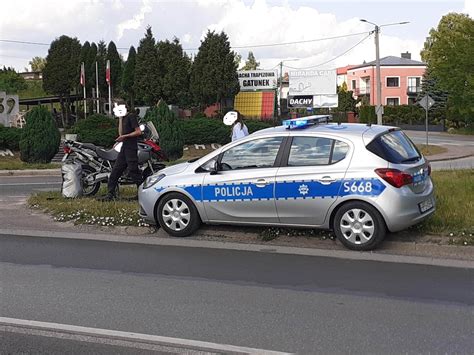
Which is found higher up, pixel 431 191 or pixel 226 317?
pixel 431 191

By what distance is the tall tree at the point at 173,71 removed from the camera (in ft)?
153

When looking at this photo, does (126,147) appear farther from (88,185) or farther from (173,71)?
(173,71)

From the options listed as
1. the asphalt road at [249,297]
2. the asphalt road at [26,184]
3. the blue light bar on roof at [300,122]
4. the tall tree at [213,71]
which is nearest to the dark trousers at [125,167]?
the asphalt road at [249,297]

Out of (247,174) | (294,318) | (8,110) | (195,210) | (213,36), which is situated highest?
(213,36)

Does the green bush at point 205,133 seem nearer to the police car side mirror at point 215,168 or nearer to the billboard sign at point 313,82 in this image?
the police car side mirror at point 215,168

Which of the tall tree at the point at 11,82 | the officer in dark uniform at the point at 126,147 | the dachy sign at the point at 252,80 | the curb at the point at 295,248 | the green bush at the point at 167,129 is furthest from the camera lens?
the tall tree at the point at 11,82

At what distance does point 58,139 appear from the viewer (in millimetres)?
21438

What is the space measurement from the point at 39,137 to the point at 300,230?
1560 centimetres

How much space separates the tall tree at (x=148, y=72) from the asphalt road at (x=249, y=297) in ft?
132

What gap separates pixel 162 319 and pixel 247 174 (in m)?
3.06

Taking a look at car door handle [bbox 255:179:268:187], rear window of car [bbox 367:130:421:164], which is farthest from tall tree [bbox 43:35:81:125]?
rear window of car [bbox 367:130:421:164]

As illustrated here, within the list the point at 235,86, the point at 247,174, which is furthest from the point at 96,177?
the point at 235,86

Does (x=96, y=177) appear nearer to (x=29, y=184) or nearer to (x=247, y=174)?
(x=247, y=174)

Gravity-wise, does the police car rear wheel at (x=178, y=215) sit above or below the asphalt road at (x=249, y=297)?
above
